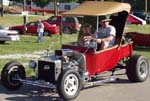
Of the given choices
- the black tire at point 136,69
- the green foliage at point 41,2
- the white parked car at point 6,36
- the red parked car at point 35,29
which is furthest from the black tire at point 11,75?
the green foliage at point 41,2

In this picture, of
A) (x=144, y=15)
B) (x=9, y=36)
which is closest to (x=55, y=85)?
(x=9, y=36)

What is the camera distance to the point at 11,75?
35.3ft

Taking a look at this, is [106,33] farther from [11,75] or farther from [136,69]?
[11,75]

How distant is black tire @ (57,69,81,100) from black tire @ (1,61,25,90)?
1.63m

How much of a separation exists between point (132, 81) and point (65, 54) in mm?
2455

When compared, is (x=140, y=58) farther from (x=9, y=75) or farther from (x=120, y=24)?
(x=9, y=75)

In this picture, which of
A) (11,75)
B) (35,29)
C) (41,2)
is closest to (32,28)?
(35,29)

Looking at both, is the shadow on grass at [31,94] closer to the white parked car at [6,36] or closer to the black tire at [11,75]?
the black tire at [11,75]

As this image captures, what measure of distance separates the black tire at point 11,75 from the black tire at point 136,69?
2.82 meters

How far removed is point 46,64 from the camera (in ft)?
33.6

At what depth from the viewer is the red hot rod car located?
9.83m

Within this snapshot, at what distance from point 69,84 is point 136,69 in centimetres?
274

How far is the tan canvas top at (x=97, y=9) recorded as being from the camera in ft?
36.4

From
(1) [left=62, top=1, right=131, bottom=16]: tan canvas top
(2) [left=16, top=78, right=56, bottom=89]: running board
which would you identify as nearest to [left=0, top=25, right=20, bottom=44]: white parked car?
(1) [left=62, top=1, right=131, bottom=16]: tan canvas top
